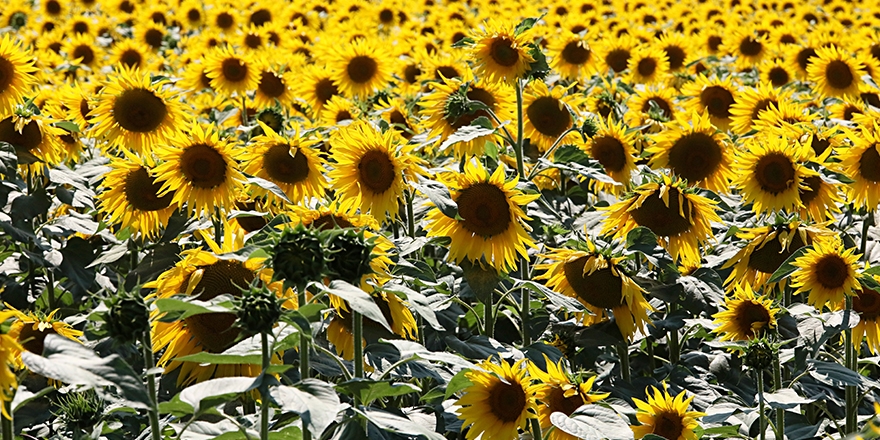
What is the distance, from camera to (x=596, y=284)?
324cm

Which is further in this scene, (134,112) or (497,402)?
(134,112)

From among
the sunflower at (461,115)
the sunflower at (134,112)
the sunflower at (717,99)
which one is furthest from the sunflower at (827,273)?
the sunflower at (134,112)

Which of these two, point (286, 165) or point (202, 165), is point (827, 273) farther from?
point (202, 165)

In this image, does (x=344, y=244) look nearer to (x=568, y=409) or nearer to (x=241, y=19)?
(x=568, y=409)

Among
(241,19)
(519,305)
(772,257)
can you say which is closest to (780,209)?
(772,257)

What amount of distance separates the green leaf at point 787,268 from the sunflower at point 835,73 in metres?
2.97

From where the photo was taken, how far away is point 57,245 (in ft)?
13.0

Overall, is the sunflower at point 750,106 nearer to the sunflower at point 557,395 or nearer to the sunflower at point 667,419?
the sunflower at point 667,419

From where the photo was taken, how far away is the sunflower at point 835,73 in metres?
5.73

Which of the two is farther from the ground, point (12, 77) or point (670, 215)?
point (12, 77)

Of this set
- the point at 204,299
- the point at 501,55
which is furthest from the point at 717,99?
the point at 204,299

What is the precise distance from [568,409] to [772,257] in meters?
1.18

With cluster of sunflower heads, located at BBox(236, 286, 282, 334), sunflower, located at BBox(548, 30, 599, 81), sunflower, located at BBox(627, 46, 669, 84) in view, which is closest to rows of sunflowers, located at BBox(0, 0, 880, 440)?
cluster of sunflower heads, located at BBox(236, 286, 282, 334)

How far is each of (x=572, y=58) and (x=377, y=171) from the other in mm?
3158
